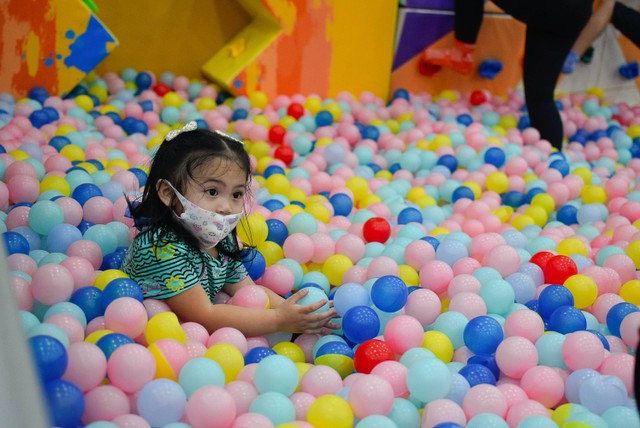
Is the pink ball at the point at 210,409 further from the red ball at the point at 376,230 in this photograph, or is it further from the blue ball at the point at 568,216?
the blue ball at the point at 568,216

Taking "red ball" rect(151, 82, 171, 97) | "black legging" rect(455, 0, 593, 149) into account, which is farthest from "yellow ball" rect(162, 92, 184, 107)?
"black legging" rect(455, 0, 593, 149)

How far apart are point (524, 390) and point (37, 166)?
4.79 ft

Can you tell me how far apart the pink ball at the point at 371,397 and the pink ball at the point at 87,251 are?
0.76m

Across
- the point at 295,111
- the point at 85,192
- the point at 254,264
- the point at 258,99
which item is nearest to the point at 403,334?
the point at 254,264

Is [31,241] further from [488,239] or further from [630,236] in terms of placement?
[630,236]

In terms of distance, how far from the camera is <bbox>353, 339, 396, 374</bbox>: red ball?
5.02 feet

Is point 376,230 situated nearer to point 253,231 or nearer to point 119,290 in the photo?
point 253,231

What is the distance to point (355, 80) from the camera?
3.54 meters

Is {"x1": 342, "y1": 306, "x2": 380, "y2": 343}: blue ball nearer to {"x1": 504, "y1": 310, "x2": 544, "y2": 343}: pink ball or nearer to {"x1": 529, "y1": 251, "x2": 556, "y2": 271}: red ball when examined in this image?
{"x1": 504, "y1": 310, "x2": 544, "y2": 343}: pink ball

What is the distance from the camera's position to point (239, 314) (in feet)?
5.42

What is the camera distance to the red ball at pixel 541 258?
1996 mm

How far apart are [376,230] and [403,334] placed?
0.61 meters

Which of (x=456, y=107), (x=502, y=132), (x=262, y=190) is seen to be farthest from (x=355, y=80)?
(x=262, y=190)

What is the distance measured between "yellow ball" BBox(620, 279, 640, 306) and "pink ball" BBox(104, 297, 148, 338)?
3.73 feet
